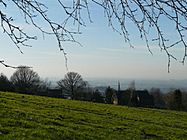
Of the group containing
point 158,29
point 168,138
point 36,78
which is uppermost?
point 36,78

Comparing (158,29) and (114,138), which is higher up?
(158,29)

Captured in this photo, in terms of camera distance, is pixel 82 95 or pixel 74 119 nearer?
pixel 74 119

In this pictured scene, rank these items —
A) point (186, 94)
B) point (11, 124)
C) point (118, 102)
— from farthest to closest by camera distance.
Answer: point (186, 94) → point (118, 102) → point (11, 124)

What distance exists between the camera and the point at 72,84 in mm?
99250

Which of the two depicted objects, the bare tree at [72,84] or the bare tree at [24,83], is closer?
the bare tree at [24,83]

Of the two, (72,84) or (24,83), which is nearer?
(24,83)

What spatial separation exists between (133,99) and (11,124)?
6148 cm

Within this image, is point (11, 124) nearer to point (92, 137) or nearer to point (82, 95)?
point (92, 137)

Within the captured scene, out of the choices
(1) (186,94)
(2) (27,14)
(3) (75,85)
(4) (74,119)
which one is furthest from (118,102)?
(2) (27,14)

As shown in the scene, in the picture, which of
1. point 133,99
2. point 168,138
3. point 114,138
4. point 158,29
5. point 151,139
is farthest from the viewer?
point 133,99

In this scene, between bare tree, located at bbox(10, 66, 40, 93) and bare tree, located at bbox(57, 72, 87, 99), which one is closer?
bare tree, located at bbox(10, 66, 40, 93)

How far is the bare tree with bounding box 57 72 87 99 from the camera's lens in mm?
93700

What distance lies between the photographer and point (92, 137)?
17.2 m

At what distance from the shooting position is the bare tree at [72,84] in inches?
3689
